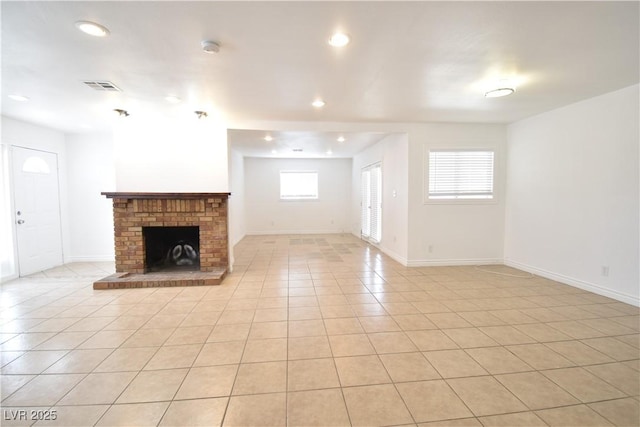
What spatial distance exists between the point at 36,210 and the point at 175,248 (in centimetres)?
246

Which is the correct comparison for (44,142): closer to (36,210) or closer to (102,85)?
(36,210)

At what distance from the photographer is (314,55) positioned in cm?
240

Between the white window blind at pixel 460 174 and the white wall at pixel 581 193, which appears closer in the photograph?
the white wall at pixel 581 193

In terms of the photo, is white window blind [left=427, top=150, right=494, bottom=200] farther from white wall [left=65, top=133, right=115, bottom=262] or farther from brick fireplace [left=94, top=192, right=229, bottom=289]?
white wall [left=65, top=133, right=115, bottom=262]

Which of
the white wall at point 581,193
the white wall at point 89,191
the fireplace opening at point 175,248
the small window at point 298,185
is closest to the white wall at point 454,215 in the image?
the white wall at point 581,193

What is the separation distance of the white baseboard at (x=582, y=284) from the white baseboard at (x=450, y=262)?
1.21 ft

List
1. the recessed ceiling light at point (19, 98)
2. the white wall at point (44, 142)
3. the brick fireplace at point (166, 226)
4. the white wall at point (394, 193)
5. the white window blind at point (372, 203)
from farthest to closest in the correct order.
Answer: the white window blind at point (372, 203)
the white wall at point (394, 193)
the white wall at point (44, 142)
the brick fireplace at point (166, 226)
the recessed ceiling light at point (19, 98)

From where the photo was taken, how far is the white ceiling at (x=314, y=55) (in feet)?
6.03

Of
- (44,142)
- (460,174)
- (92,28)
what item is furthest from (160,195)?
(460,174)

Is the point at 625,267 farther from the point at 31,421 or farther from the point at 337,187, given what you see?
the point at 337,187

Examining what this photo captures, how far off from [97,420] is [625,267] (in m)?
5.31

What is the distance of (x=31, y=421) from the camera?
5.23ft

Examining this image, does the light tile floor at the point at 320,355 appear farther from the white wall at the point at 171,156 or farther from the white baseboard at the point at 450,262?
the white wall at the point at 171,156

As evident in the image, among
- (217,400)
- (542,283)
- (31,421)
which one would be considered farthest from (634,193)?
(31,421)
